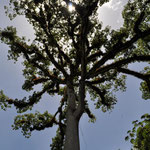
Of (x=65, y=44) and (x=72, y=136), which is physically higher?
(x=65, y=44)

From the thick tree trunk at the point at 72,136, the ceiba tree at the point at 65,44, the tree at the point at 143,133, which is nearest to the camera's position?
the tree at the point at 143,133

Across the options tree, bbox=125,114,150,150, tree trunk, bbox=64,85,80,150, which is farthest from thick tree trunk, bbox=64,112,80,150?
tree, bbox=125,114,150,150

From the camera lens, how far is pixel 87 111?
15.4m

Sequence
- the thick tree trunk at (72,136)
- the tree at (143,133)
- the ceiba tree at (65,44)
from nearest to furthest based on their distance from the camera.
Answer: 1. the tree at (143,133)
2. the thick tree trunk at (72,136)
3. the ceiba tree at (65,44)

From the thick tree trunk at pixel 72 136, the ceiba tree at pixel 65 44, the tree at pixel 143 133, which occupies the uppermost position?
the ceiba tree at pixel 65 44

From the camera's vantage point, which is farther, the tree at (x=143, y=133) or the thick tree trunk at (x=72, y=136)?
the thick tree trunk at (x=72, y=136)

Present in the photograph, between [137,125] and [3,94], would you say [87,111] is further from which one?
[137,125]

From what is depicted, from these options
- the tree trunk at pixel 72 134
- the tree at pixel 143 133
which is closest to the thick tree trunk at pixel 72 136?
the tree trunk at pixel 72 134

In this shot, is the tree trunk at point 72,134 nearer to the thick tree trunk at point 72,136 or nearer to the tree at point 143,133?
the thick tree trunk at point 72,136

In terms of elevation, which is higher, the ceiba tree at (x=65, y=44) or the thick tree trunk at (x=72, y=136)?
the ceiba tree at (x=65, y=44)

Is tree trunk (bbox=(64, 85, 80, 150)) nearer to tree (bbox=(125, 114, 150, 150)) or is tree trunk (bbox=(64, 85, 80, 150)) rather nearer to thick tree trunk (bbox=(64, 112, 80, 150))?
thick tree trunk (bbox=(64, 112, 80, 150))

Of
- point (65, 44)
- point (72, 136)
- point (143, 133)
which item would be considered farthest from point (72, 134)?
point (65, 44)

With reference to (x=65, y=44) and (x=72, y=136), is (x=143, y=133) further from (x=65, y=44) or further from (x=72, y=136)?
(x=65, y=44)

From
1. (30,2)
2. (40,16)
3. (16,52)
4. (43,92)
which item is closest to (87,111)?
(43,92)
